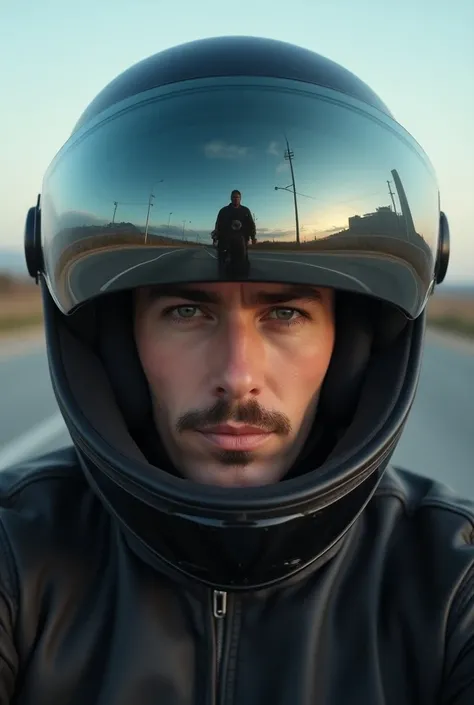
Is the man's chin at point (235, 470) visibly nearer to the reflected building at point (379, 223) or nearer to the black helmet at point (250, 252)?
the black helmet at point (250, 252)

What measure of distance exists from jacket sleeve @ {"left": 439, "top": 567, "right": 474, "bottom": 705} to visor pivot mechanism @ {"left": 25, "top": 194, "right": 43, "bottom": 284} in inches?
42.4

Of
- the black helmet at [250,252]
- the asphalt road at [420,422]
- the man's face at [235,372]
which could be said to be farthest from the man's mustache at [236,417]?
the asphalt road at [420,422]

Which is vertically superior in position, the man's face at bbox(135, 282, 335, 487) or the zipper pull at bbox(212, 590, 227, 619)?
the man's face at bbox(135, 282, 335, 487)

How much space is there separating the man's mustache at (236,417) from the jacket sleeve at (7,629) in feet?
1.24

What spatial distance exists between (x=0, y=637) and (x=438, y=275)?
113 centimetres

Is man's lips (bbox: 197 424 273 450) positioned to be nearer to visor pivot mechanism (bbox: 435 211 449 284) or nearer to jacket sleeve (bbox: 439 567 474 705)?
jacket sleeve (bbox: 439 567 474 705)

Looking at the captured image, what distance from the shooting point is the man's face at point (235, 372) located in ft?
4.40

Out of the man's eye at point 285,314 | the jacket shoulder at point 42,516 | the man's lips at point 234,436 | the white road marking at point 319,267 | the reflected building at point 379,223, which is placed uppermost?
the reflected building at point 379,223

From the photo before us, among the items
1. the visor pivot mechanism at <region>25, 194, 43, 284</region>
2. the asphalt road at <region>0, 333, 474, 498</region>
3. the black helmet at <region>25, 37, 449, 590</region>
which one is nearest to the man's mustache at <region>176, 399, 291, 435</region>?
the black helmet at <region>25, 37, 449, 590</region>

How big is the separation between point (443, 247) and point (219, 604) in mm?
884

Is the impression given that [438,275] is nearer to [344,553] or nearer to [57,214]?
[344,553]

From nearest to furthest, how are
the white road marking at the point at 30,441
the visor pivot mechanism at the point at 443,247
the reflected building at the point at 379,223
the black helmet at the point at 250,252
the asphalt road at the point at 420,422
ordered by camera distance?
the black helmet at the point at 250,252 < the reflected building at the point at 379,223 < the visor pivot mechanism at the point at 443,247 < the asphalt road at the point at 420,422 < the white road marking at the point at 30,441

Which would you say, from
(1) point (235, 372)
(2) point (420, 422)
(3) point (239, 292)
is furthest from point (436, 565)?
(2) point (420, 422)

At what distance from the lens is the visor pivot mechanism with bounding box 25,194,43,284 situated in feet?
5.45
